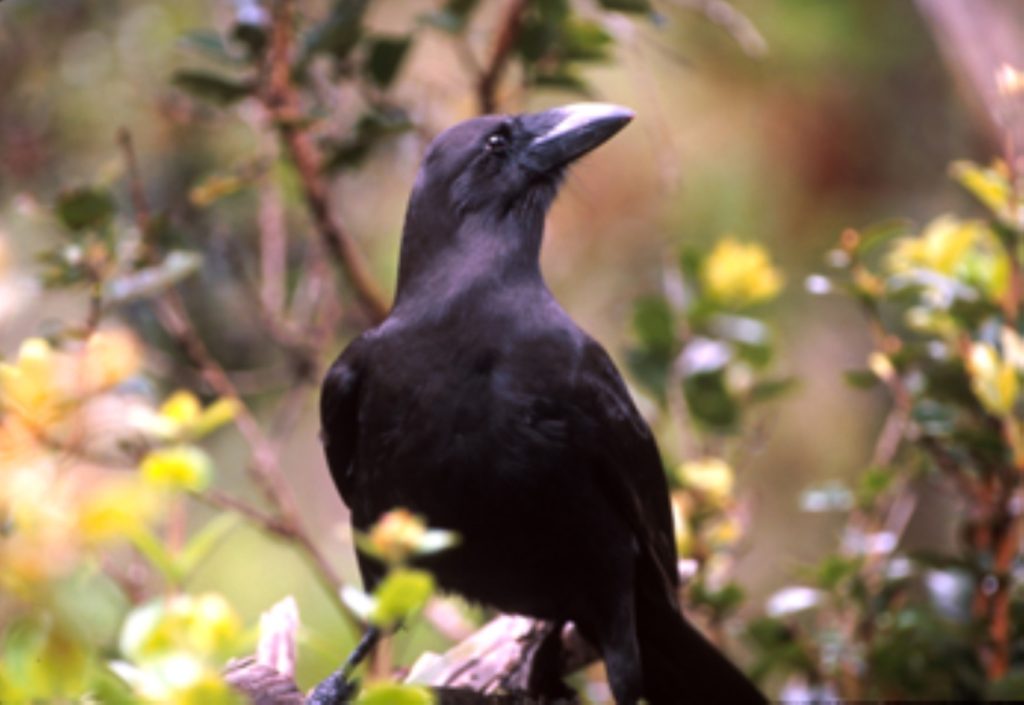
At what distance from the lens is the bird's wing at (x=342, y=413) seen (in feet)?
7.73

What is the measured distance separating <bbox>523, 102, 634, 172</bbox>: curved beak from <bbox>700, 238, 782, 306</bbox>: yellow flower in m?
0.68

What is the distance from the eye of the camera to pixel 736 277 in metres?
3.12

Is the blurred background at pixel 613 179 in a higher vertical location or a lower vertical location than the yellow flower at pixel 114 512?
lower

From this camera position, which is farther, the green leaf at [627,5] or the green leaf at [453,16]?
the green leaf at [453,16]

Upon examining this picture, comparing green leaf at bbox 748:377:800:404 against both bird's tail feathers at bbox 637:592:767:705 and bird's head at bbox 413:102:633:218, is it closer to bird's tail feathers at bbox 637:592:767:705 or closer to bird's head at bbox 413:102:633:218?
bird's tail feathers at bbox 637:592:767:705

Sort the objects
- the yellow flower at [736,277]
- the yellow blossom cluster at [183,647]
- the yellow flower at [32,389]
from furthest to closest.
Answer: the yellow flower at [736,277]
the yellow flower at [32,389]
the yellow blossom cluster at [183,647]

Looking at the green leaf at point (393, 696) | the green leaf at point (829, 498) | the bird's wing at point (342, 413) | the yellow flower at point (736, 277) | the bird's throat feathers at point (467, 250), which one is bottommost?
the green leaf at point (829, 498)

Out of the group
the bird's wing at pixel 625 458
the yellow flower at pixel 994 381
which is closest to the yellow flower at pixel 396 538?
the bird's wing at pixel 625 458

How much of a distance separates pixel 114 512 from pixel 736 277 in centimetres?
233

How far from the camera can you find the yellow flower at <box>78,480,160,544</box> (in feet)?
3.09

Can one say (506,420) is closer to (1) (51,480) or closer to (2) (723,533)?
(2) (723,533)

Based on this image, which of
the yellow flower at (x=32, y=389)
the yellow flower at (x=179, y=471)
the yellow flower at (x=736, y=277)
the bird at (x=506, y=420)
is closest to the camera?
the yellow flower at (x=179, y=471)

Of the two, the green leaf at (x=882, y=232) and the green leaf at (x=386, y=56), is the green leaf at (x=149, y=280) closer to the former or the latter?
the green leaf at (x=386, y=56)

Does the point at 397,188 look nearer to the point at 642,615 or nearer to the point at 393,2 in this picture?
the point at 393,2
